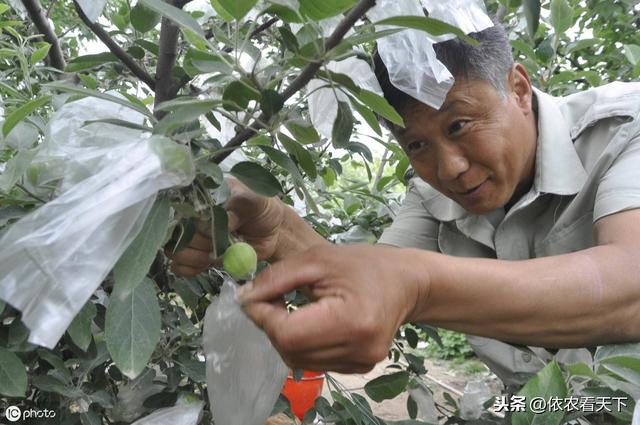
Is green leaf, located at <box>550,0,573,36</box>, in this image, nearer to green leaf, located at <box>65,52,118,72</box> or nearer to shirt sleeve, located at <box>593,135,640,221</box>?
shirt sleeve, located at <box>593,135,640,221</box>

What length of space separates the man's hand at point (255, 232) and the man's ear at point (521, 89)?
1.48 ft

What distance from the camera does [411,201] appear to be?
1.47 m

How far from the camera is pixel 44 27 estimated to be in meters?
0.90

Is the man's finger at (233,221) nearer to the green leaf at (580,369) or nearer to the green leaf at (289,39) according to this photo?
the green leaf at (289,39)

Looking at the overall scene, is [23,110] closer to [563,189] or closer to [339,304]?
[339,304]

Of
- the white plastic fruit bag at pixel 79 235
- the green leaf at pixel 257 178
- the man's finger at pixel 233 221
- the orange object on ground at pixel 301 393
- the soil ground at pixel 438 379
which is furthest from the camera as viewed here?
the soil ground at pixel 438 379

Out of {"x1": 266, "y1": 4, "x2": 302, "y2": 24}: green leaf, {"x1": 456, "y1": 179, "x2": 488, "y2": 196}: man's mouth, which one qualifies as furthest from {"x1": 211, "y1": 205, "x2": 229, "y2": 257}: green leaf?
{"x1": 456, "y1": 179, "x2": 488, "y2": 196}: man's mouth

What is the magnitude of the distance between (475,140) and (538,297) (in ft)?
1.35

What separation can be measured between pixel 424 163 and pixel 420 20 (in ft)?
1.88

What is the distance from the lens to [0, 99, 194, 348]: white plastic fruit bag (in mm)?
460

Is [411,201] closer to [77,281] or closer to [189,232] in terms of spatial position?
[189,232]

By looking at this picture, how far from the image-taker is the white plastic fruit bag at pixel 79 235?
0.46m

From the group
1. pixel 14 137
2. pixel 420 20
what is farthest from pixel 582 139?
pixel 14 137

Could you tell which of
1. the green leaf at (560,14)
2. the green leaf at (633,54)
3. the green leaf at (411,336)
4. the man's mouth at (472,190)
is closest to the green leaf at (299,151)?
the man's mouth at (472,190)
